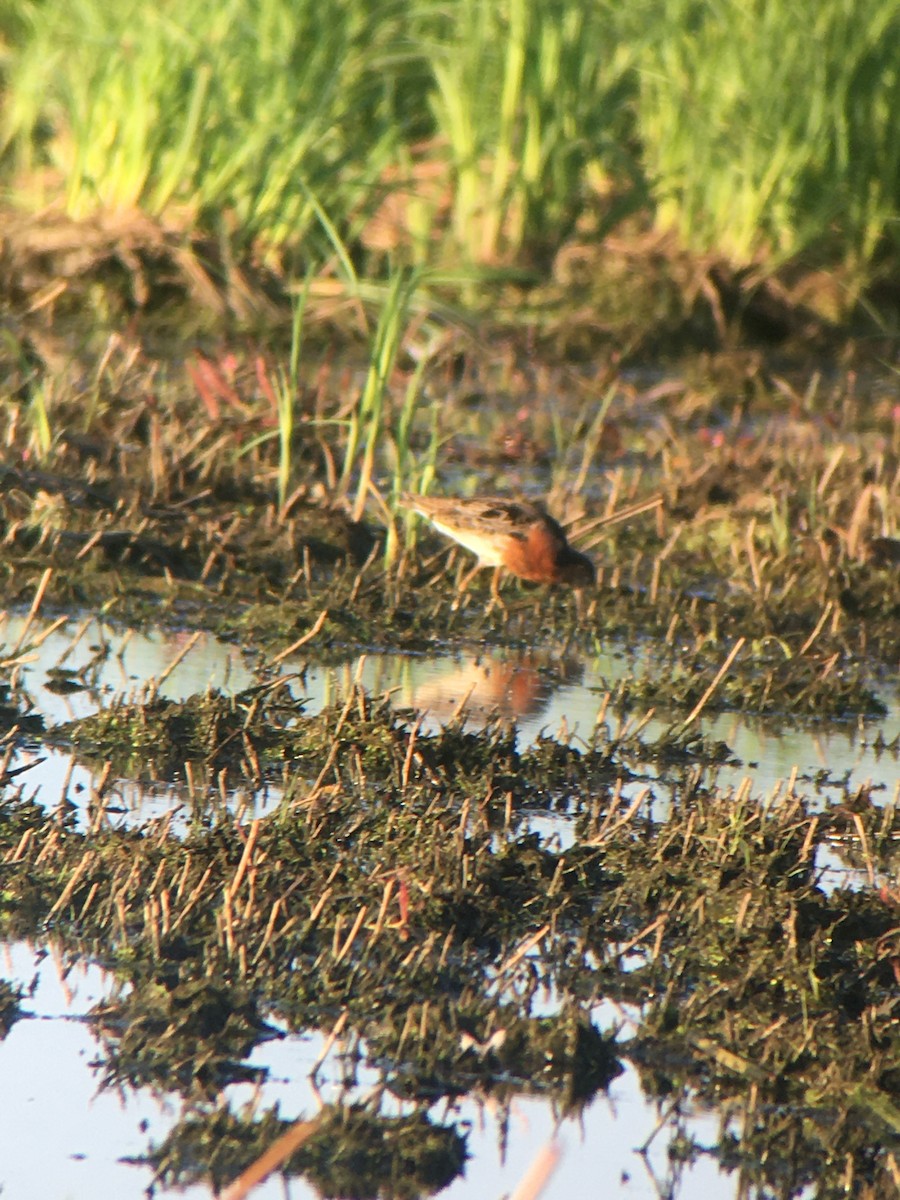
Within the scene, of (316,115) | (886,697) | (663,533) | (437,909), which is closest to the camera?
(437,909)

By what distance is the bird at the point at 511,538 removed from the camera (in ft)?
21.0

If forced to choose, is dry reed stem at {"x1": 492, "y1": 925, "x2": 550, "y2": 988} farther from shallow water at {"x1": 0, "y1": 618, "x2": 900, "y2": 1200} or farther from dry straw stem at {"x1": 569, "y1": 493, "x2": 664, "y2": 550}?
dry straw stem at {"x1": 569, "y1": 493, "x2": 664, "y2": 550}

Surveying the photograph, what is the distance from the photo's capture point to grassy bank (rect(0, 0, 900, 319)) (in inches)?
376

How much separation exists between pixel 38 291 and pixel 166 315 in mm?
573

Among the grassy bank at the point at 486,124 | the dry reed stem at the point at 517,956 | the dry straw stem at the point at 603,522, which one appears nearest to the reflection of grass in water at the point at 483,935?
the dry reed stem at the point at 517,956

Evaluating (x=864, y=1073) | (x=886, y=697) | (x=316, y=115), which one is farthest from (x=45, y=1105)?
(x=316, y=115)

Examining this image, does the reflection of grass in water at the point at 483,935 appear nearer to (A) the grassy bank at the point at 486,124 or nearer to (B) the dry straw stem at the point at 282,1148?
(B) the dry straw stem at the point at 282,1148

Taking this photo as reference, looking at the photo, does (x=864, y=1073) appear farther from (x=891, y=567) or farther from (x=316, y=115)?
(x=316, y=115)

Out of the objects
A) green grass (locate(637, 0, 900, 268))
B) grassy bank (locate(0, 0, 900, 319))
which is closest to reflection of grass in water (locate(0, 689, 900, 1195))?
grassy bank (locate(0, 0, 900, 319))

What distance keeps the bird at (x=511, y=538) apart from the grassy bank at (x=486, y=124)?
124 inches

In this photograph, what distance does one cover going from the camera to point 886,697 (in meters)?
6.08

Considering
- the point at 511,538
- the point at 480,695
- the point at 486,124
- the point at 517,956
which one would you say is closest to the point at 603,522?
the point at 511,538

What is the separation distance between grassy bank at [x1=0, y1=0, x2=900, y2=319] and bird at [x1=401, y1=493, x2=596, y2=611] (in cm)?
314

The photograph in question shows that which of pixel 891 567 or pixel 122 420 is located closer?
pixel 891 567
